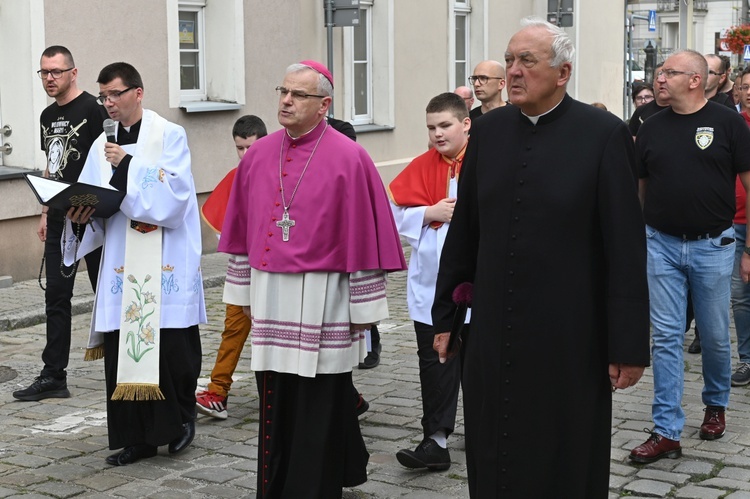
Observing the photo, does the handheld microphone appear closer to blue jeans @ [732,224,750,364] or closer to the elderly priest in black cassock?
the elderly priest in black cassock

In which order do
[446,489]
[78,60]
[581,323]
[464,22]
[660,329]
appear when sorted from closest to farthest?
1. [581,323]
2. [446,489]
3. [660,329]
4. [78,60]
5. [464,22]

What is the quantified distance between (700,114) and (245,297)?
2.58m

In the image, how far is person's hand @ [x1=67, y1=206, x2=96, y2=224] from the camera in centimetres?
626

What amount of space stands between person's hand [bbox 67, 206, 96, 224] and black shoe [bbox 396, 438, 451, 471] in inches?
74.7

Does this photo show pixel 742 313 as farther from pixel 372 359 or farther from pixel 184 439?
pixel 184 439

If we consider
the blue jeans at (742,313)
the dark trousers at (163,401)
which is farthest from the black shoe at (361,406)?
the blue jeans at (742,313)

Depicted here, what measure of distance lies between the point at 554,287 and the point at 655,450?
2.37m

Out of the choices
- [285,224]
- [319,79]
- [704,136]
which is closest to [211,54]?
[704,136]

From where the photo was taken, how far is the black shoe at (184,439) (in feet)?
21.1

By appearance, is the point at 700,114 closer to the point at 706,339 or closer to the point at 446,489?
the point at 706,339

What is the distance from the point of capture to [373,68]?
17.2m

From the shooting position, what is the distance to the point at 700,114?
6539 millimetres

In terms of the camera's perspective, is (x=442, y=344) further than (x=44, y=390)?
No

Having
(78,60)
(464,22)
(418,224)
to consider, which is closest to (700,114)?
(418,224)
